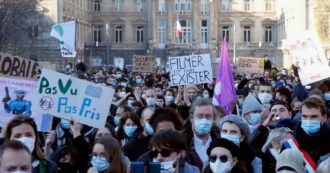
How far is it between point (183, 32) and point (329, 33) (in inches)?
960

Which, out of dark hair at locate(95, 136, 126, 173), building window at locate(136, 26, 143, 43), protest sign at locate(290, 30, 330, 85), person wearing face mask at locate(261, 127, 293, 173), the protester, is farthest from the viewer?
building window at locate(136, 26, 143, 43)

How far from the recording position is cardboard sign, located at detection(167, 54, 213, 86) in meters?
16.5

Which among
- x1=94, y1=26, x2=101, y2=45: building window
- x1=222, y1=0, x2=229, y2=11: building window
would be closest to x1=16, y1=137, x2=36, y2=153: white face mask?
x1=94, y1=26, x2=101, y2=45: building window

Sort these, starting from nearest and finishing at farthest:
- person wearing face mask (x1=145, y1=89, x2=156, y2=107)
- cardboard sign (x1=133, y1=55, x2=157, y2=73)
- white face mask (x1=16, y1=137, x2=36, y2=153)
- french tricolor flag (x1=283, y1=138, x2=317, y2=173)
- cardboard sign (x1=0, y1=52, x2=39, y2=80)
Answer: white face mask (x1=16, y1=137, x2=36, y2=153) → french tricolor flag (x1=283, y1=138, x2=317, y2=173) → cardboard sign (x1=0, y1=52, x2=39, y2=80) → person wearing face mask (x1=145, y1=89, x2=156, y2=107) → cardboard sign (x1=133, y1=55, x2=157, y2=73)

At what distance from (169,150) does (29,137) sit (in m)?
1.47

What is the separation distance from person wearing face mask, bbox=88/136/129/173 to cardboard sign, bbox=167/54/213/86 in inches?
359

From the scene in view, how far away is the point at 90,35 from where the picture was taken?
7512cm

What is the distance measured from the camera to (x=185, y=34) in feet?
247

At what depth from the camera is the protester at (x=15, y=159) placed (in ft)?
19.6

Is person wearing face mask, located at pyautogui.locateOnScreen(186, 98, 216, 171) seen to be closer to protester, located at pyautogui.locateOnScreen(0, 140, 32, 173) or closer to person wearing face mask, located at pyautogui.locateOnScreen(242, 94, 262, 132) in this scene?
person wearing face mask, located at pyautogui.locateOnScreen(242, 94, 262, 132)

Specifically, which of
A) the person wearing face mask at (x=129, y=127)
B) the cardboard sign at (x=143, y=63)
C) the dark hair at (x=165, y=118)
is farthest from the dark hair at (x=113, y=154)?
the cardboard sign at (x=143, y=63)

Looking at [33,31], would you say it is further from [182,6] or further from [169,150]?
[169,150]

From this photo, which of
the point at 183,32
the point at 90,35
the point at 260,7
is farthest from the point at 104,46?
the point at 260,7

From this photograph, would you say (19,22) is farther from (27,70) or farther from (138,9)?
(27,70)
